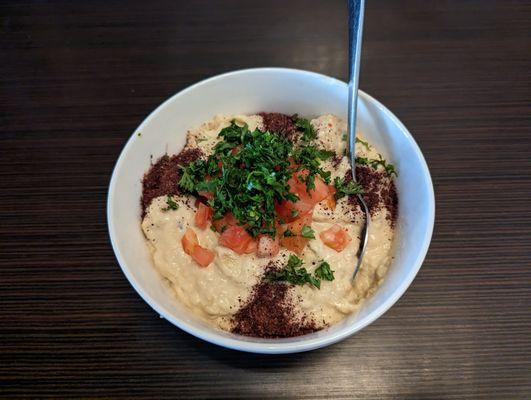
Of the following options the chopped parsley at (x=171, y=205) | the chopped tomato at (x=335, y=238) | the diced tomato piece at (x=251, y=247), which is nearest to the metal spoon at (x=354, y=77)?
the chopped tomato at (x=335, y=238)

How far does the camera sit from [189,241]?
2371 millimetres

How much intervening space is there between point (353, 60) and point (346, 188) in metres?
0.72

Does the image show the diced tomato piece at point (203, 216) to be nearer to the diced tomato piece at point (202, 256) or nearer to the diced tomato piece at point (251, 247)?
the diced tomato piece at point (202, 256)

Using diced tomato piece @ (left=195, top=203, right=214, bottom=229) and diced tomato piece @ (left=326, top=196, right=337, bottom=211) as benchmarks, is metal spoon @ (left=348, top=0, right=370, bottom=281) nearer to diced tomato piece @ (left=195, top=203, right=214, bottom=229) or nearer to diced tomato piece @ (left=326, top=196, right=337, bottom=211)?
diced tomato piece @ (left=326, top=196, right=337, bottom=211)

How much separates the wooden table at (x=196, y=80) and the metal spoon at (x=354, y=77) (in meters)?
0.55

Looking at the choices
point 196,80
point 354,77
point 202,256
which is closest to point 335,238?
point 202,256

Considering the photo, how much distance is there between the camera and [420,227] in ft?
7.38

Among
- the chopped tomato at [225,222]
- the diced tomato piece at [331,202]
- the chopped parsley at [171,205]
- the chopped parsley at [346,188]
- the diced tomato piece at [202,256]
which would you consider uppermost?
the chopped parsley at [346,188]

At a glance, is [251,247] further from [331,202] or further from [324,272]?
[331,202]

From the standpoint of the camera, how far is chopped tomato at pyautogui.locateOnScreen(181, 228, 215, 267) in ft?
7.65

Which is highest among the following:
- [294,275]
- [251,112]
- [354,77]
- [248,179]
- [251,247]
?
[354,77]

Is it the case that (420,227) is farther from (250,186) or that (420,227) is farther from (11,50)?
(11,50)

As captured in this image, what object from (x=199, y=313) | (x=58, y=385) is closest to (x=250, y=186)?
(x=199, y=313)

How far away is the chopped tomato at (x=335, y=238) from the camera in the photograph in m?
2.35
